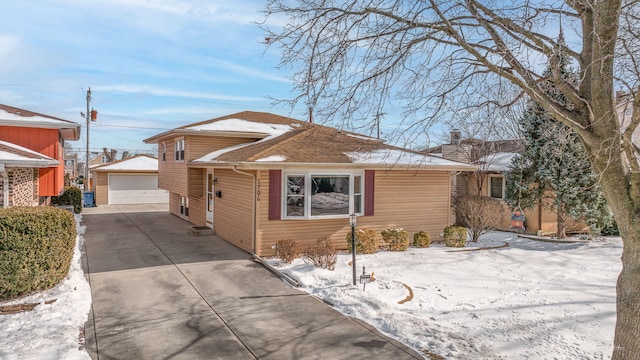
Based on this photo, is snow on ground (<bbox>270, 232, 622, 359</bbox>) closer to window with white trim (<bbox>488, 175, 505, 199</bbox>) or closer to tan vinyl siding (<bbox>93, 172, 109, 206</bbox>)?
window with white trim (<bbox>488, 175, 505, 199</bbox>)

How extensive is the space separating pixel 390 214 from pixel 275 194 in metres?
4.10

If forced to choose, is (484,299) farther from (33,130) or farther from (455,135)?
(33,130)

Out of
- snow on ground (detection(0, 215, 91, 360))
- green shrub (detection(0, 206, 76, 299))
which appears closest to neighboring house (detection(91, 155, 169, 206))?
green shrub (detection(0, 206, 76, 299))

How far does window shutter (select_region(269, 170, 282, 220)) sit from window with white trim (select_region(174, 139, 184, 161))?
6889 millimetres

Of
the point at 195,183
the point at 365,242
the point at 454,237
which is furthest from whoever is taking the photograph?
the point at 195,183

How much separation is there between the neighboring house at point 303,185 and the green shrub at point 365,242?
701 mm

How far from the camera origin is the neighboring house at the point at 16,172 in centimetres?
932

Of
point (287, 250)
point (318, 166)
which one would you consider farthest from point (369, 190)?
point (287, 250)

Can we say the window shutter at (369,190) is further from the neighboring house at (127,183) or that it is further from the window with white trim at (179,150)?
the neighboring house at (127,183)

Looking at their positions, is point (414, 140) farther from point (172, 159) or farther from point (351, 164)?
point (172, 159)

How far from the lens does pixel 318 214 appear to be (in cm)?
1177

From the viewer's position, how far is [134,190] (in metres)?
27.1

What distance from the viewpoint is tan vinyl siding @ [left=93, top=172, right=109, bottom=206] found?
85.1ft

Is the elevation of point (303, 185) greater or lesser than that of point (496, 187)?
greater
